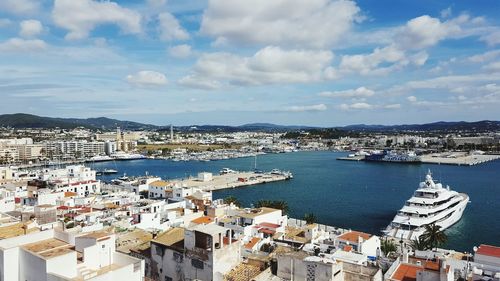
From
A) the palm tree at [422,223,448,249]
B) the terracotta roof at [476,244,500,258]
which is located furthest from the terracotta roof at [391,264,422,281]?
the palm tree at [422,223,448,249]

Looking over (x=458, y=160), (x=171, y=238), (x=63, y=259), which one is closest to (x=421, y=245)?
(x=171, y=238)

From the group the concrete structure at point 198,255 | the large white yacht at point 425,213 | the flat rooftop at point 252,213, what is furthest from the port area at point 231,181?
the concrete structure at point 198,255

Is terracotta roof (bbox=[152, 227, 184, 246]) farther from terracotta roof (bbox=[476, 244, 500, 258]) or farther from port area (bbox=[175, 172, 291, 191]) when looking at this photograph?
port area (bbox=[175, 172, 291, 191])

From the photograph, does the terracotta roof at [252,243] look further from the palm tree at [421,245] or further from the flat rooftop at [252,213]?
the palm tree at [421,245]

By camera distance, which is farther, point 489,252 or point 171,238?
point 489,252

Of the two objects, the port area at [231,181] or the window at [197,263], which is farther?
the port area at [231,181]

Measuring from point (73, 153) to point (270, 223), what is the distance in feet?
242

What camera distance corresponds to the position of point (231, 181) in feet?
157

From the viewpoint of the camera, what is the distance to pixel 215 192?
140ft

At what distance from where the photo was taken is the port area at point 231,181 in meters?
44.1

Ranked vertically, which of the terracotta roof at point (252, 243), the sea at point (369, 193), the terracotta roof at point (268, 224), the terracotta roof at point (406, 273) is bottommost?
the sea at point (369, 193)

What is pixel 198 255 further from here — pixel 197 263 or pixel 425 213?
pixel 425 213

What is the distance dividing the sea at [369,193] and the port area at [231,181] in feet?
3.92

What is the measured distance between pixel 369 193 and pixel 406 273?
3063 cm
